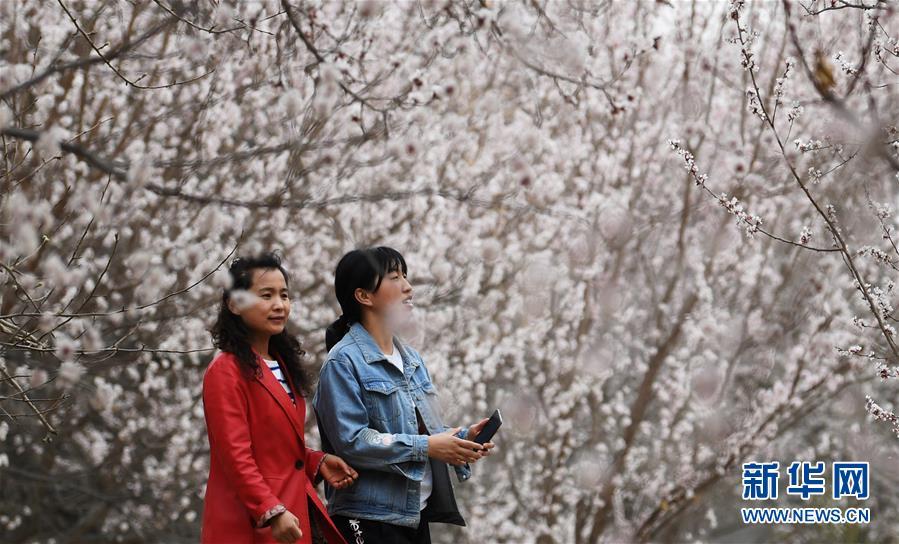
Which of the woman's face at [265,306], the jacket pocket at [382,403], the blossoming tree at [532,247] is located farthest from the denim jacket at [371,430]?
the blossoming tree at [532,247]

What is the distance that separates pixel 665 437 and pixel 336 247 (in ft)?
8.60

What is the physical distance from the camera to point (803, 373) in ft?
21.8

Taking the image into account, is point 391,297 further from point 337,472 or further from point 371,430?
point 337,472

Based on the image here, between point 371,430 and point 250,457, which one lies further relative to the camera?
point 371,430

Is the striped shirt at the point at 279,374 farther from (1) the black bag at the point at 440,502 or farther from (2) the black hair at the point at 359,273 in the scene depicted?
(1) the black bag at the point at 440,502

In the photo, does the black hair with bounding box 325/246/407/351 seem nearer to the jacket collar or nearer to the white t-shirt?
the jacket collar

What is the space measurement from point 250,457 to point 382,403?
0.39 metres

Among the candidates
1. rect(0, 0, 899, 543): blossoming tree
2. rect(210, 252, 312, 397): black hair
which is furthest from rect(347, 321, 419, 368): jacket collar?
rect(0, 0, 899, 543): blossoming tree

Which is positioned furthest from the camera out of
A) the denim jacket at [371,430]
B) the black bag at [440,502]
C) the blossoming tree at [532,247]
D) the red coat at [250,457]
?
the blossoming tree at [532,247]

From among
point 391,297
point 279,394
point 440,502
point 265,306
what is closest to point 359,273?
point 391,297

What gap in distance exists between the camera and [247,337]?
8.27ft

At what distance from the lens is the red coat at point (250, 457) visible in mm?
2305

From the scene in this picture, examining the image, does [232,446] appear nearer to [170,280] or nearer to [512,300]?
[170,280]

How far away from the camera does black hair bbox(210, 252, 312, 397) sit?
2463 mm
